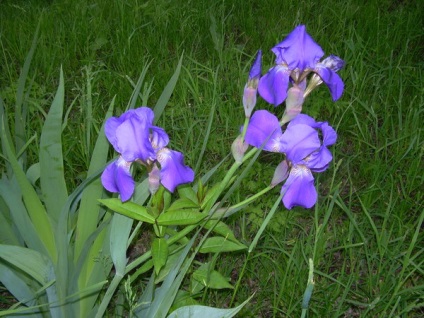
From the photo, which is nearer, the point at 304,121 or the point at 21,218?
the point at 304,121

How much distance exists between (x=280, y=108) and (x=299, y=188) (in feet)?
4.21

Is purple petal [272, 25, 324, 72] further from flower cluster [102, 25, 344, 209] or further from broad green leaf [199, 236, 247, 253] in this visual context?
broad green leaf [199, 236, 247, 253]

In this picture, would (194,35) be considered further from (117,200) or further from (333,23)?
(117,200)

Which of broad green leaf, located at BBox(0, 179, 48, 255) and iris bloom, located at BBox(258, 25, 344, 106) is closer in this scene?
iris bloom, located at BBox(258, 25, 344, 106)

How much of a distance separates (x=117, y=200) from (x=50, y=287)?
0.86 feet

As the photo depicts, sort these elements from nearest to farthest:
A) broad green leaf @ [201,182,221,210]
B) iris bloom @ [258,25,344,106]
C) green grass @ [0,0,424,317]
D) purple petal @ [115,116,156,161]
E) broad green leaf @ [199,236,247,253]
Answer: purple petal @ [115,116,156,161], iris bloom @ [258,25,344,106], broad green leaf @ [201,182,221,210], broad green leaf @ [199,236,247,253], green grass @ [0,0,424,317]

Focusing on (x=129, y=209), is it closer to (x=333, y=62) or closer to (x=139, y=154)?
(x=139, y=154)

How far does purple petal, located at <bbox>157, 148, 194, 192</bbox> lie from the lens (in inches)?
49.8

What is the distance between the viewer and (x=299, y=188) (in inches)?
51.4

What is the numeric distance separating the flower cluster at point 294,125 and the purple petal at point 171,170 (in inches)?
6.1

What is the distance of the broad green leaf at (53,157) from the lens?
146cm

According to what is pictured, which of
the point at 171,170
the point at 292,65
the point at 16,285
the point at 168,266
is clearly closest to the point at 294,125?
the point at 292,65

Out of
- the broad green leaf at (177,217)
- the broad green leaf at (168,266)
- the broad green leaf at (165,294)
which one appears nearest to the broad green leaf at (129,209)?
the broad green leaf at (177,217)

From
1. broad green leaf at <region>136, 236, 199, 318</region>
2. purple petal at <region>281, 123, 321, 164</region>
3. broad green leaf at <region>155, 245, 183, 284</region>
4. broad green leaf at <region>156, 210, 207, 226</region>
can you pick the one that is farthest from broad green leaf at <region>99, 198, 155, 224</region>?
purple petal at <region>281, 123, 321, 164</region>
